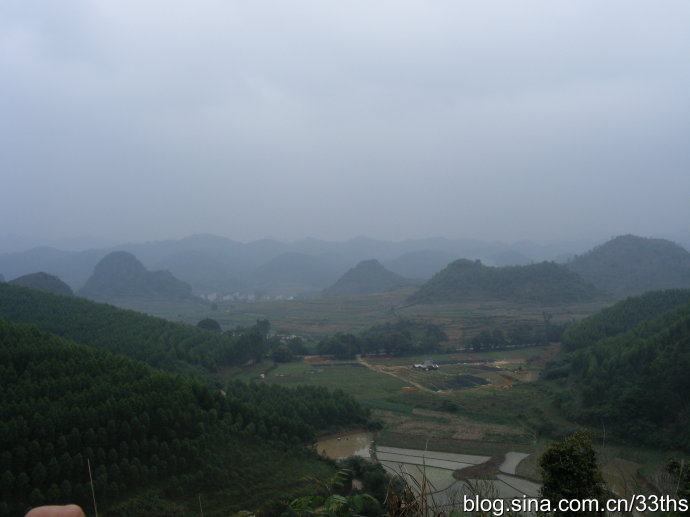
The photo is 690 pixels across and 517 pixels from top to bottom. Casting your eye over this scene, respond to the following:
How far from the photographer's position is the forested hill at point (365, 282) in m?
104

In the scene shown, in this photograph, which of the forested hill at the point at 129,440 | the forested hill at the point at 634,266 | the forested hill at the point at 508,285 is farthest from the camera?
the forested hill at the point at 634,266

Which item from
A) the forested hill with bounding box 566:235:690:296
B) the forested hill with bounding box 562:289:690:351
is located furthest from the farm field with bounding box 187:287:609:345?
the forested hill with bounding box 566:235:690:296

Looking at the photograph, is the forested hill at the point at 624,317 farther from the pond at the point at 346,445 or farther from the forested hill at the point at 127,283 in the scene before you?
the forested hill at the point at 127,283

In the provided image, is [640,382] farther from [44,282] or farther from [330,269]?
[330,269]

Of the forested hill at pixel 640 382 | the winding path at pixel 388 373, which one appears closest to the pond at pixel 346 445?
the winding path at pixel 388 373

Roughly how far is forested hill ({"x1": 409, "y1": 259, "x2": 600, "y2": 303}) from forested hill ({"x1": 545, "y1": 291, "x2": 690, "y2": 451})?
3594 centimetres

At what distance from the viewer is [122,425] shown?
15.8m

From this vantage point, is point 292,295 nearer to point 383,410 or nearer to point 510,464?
point 383,410

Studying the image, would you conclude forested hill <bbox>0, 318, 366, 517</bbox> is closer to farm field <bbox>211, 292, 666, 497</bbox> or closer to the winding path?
farm field <bbox>211, 292, 666, 497</bbox>

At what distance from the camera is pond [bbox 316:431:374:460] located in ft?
68.0

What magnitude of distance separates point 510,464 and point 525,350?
26.6 meters

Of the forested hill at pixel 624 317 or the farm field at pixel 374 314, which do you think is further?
the farm field at pixel 374 314

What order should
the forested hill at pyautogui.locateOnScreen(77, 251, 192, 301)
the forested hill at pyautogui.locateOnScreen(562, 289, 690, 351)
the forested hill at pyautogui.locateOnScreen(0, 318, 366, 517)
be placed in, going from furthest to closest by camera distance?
the forested hill at pyautogui.locateOnScreen(77, 251, 192, 301) < the forested hill at pyautogui.locateOnScreen(562, 289, 690, 351) < the forested hill at pyautogui.locateOnScreen(0, 318, 366, 517)

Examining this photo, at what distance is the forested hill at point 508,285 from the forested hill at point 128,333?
3997cm
